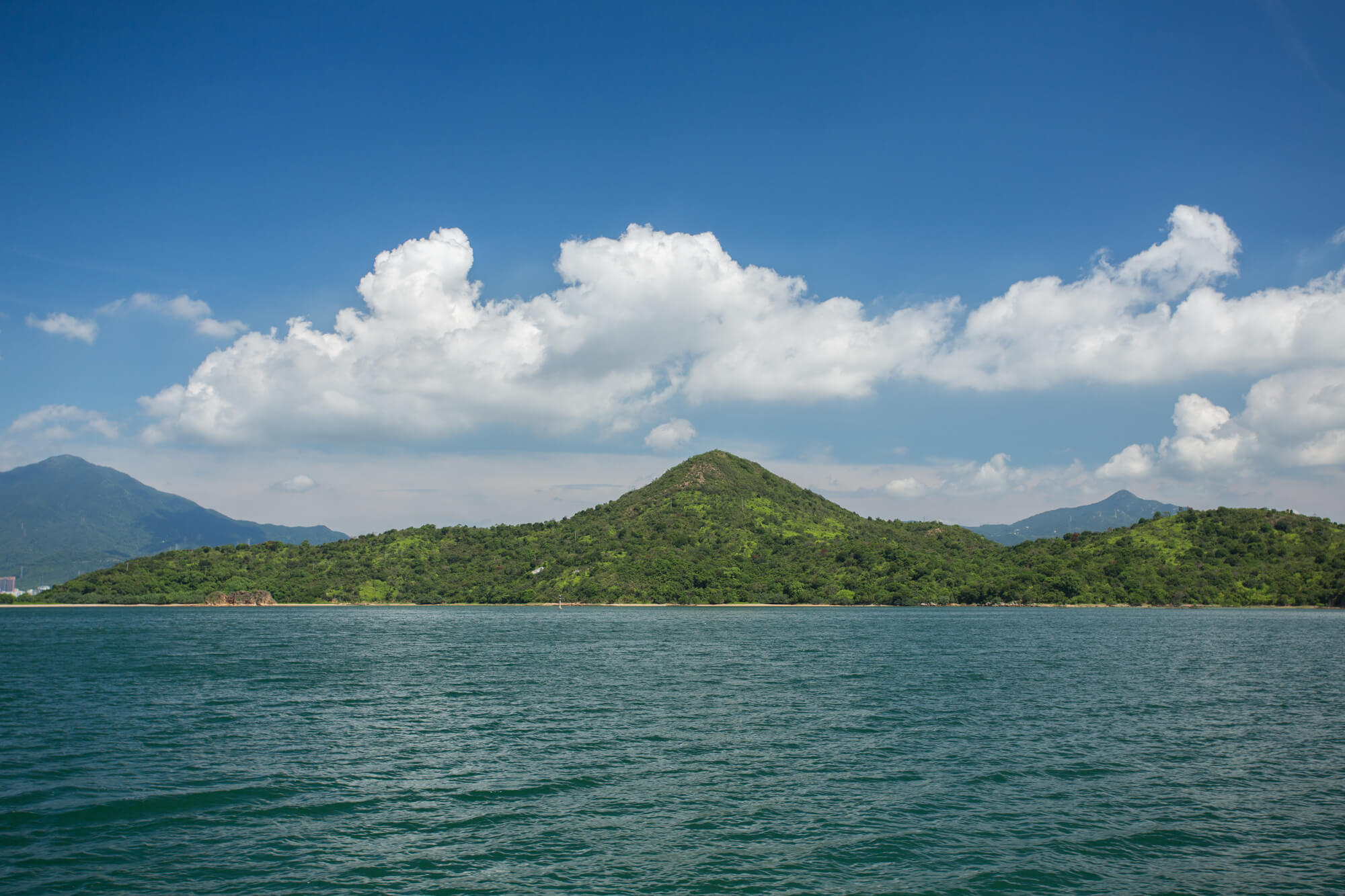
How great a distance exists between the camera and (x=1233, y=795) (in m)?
27.8

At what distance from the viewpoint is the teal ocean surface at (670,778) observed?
20.6 meters

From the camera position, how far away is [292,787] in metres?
28.2

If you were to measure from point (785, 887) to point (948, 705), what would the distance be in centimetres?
3115

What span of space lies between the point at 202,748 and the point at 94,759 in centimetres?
388

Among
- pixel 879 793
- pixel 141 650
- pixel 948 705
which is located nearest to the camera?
pixel 879 793

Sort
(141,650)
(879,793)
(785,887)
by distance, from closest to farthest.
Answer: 1. (785,887)
2. (879,793)
3. (141,650)

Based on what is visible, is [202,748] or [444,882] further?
[202,748]

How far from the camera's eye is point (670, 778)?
29547 mm

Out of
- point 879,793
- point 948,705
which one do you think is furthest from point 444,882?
point 948,705

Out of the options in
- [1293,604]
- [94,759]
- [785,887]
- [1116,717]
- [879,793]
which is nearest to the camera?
[785,887]

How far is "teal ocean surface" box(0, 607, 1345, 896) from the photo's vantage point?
20578mm

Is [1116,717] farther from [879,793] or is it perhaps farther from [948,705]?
[879,793]

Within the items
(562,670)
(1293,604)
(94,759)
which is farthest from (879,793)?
(1293,604)

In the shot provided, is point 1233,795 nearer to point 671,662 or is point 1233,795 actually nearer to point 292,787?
point 292,787
